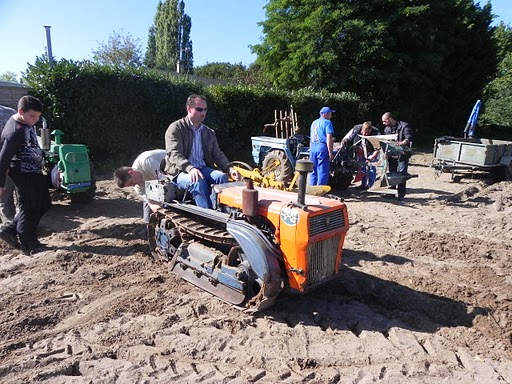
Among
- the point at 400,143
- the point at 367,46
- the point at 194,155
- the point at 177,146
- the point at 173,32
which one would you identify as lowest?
the point at 400,143

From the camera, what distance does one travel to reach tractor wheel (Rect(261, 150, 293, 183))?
9.01 m

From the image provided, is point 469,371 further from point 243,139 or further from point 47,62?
point 243,139

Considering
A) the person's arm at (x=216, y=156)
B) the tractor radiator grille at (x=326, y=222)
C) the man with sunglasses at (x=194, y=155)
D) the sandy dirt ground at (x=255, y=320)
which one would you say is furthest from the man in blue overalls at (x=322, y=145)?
the tractor radiator grille at (x=326, y=222)

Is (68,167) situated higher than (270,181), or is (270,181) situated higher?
(68,167)

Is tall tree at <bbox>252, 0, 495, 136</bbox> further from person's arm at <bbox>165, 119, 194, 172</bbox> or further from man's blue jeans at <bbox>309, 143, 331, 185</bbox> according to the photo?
person's arm at <bbox>165, 119, 194, 172</bbox>

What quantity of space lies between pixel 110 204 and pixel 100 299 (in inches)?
141

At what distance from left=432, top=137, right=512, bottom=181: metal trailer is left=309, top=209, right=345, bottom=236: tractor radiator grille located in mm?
8510

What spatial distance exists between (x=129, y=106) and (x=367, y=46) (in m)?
12.4

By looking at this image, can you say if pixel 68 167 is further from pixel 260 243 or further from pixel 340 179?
pixel 340 179

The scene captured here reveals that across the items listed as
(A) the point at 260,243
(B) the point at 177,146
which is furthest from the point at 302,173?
(B) the point at 177,146

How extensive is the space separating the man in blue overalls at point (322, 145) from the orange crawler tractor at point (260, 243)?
3999mm

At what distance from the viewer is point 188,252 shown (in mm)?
4207

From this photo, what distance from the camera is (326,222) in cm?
355

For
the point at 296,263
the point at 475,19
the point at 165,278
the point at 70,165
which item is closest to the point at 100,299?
the point at 165,278
